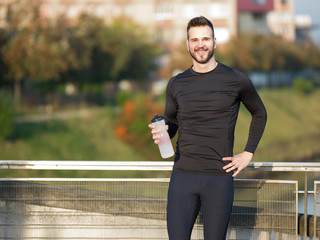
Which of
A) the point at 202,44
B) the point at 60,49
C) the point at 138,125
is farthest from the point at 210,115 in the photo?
the point at 60,49

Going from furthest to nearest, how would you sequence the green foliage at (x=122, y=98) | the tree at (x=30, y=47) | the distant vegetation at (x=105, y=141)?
the green foliage at (x=122, y=98), the tree at (x=30, y=47), the distant vegetation at (x=105, y=141)

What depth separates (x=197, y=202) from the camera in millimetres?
4008

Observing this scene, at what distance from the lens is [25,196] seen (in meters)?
4.93

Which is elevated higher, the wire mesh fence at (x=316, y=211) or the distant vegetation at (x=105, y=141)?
the wire mesh fence at (x=316, y=211)

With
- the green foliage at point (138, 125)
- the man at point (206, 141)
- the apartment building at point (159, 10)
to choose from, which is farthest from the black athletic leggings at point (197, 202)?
the apartment building at point (159, 10)

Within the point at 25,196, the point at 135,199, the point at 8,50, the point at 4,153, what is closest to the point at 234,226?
the point at 135,199

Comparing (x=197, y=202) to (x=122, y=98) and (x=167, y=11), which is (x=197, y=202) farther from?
(x=167, y=11)

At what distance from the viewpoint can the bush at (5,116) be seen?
2617 centimetres

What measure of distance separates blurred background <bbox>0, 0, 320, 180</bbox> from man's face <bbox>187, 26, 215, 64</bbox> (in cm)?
1973

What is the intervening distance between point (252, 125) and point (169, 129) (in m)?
0.60

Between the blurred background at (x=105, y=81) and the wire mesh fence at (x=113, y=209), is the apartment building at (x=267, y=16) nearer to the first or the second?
the blurred background at (x=105, y=81)

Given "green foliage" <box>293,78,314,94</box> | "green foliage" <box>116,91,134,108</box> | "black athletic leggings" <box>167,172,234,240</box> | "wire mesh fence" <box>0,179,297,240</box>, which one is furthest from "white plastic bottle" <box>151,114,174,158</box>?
"green foliage" <box>293,78,314,94</box>

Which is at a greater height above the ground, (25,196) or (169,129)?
(169,129)

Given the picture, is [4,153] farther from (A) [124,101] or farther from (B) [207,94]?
(B) [207,94]
